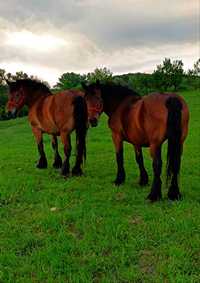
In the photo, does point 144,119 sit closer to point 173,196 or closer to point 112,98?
point 112,98

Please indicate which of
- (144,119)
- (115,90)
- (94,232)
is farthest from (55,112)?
(94,232)

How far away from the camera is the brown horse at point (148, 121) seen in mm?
8734

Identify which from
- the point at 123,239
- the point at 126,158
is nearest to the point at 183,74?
the point at 126,158

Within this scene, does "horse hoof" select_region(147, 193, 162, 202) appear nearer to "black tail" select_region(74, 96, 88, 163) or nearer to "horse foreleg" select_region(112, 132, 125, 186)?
"horse foreleg" select_region(112, 132, 125, 186)

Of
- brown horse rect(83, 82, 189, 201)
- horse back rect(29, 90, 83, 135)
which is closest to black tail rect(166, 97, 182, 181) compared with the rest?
brown horse rect(83, 82, 189, 201)

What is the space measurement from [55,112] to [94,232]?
5208 millimetres

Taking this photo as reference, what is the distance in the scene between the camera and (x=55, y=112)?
39.1 ft

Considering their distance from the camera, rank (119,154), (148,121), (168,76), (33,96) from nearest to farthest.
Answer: (148,121), (119,154), (33,96), (168,76)

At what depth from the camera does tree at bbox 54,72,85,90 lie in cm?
6672

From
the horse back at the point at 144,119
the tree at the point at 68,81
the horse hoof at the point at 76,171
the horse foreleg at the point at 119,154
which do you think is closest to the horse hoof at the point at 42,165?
the horse hoof at the point at 76,171

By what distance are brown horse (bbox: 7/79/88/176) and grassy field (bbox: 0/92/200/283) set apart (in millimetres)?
976

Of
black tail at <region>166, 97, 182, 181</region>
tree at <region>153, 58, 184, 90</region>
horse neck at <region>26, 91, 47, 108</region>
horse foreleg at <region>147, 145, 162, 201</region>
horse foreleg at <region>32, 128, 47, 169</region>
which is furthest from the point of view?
tree at <region>153, 58, 184, 90</region>

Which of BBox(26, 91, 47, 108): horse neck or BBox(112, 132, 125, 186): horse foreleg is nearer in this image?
BBox(112, 132, 125, 186): horse foreleg

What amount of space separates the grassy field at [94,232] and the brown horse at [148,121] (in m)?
0.61
